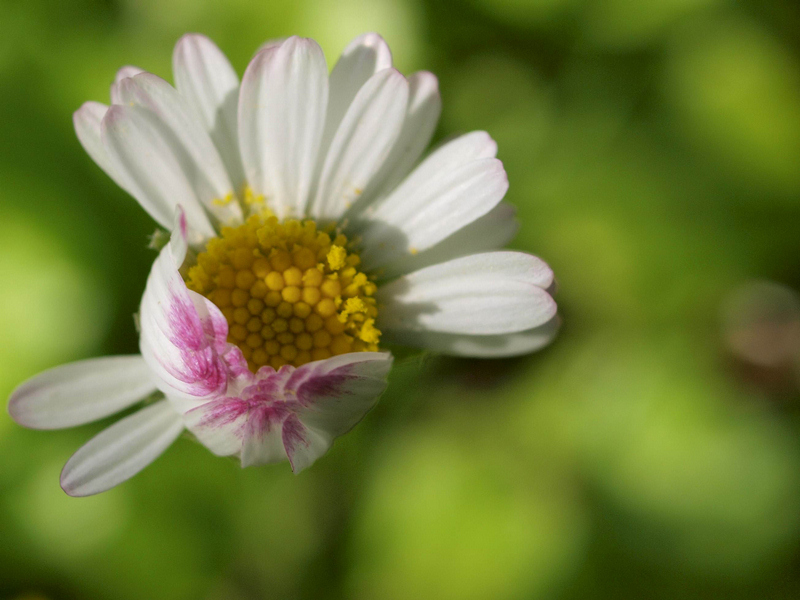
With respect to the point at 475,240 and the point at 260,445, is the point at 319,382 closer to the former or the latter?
the point at 260,445

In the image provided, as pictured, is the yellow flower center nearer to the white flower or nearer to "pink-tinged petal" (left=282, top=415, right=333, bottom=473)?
the white flower

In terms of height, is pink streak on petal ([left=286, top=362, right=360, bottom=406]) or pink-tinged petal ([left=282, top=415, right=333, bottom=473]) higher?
pink streak on petal ([left=286, top=362, right=360, bottom=406])

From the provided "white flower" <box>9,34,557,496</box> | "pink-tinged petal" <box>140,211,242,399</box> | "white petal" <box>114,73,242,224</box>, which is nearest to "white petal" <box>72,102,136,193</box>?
"white flower" <box>9,34,557,496</box>

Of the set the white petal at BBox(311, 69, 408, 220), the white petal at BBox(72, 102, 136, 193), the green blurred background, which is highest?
the white petal at BBox(72, 102, 136, 193)

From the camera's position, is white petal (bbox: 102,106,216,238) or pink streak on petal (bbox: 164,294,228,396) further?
white petal (bbox: 102,106,216,238)

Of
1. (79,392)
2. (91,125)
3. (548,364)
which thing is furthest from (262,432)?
(548,364)

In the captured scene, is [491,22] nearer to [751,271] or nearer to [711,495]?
[751,271]

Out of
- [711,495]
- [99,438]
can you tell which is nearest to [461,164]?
[99,438]

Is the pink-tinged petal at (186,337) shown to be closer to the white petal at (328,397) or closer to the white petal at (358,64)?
the white petal at (328,397)

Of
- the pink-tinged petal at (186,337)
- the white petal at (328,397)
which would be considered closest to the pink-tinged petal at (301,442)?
the white petal at (328,397)
